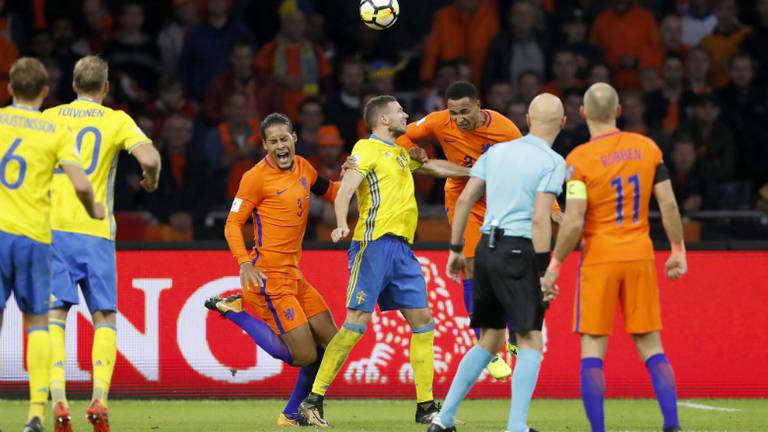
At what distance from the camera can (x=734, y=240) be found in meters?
12.9

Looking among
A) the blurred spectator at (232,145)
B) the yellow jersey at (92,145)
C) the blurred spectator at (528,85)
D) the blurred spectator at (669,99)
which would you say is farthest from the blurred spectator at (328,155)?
the yellow jersey at (92,145)

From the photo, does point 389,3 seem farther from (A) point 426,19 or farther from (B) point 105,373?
(A) point 426,19

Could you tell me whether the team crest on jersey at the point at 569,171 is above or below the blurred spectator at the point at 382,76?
below

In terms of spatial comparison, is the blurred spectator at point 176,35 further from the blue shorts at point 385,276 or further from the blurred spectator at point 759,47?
the blue shorts at point 385,276

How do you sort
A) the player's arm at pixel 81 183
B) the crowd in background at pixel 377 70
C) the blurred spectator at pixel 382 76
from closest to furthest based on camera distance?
the player's arm at pixel 81 183, the crowd in background at pixel 377 70, the blurred spectator at pixel 382 76

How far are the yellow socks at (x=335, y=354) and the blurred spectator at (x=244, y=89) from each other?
646 cm

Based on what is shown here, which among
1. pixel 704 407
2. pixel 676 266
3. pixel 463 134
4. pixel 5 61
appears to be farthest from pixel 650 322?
pixel 5 61

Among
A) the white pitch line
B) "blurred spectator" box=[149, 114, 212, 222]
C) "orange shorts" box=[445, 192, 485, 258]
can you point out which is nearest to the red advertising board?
the white pitch line

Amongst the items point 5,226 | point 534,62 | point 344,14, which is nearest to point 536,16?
point 534,62

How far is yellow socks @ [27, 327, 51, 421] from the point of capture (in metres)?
8.32

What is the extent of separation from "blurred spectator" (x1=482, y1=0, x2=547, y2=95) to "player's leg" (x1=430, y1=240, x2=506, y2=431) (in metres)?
7.97

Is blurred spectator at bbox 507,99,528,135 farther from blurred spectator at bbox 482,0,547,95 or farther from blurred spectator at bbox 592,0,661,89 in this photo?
blurred spectator at bbox 592,0,661,89

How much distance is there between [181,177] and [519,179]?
7.53 metres

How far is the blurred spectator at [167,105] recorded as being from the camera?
16.3 m
